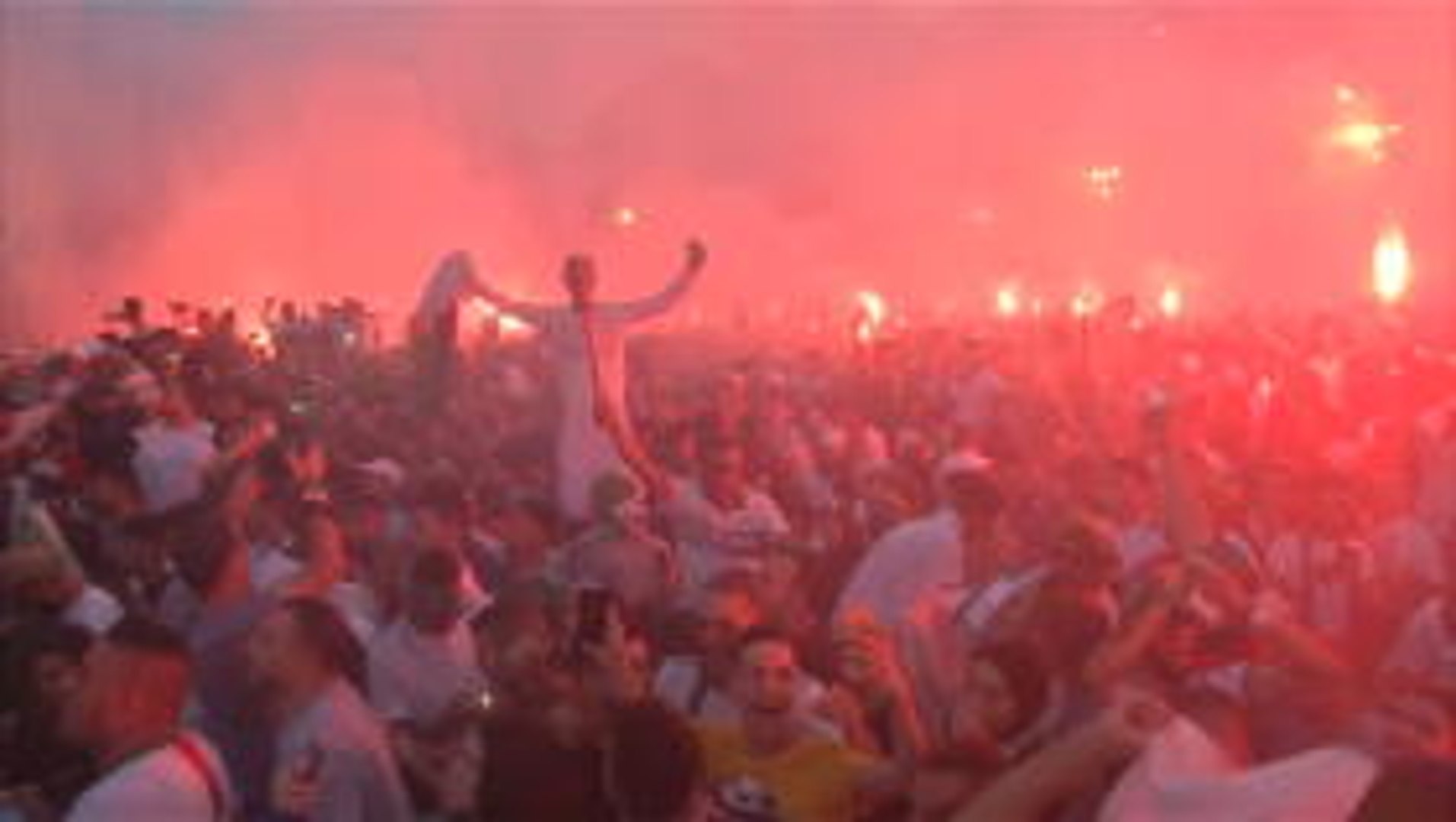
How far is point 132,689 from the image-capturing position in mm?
3826

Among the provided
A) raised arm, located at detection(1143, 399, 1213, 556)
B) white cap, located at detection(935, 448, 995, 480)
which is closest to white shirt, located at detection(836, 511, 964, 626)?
white cap, located at detection(935, 448, 995, 480)

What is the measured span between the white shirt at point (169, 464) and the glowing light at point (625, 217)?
148 ft

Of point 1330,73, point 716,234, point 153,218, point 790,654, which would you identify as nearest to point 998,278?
point 716,234

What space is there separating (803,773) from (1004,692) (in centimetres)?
49

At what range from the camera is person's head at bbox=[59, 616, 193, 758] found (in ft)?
12.6

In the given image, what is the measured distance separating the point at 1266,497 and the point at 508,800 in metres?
3.51

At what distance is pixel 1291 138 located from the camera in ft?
145

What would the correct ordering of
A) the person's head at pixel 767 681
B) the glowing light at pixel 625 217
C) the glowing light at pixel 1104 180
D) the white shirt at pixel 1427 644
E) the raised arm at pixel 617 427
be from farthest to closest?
the glowing light at pixel 625 217
the glowing light at pixel 1104 180
the raised arm at pixel 617 427
the white shirt at pixel 1427 644
the person's head at pixel 767 681

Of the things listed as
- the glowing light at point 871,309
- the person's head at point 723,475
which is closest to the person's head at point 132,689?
the person's head at point 723,475

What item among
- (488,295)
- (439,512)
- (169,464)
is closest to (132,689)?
(439,512)

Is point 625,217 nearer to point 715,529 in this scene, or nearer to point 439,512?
point 715,529

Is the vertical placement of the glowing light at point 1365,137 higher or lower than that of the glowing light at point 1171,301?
higher

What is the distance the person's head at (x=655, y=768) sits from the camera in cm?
358

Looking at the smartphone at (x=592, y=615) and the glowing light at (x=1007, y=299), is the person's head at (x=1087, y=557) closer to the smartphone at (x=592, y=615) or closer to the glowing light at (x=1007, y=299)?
the smartphone at (x=592, y=615)
